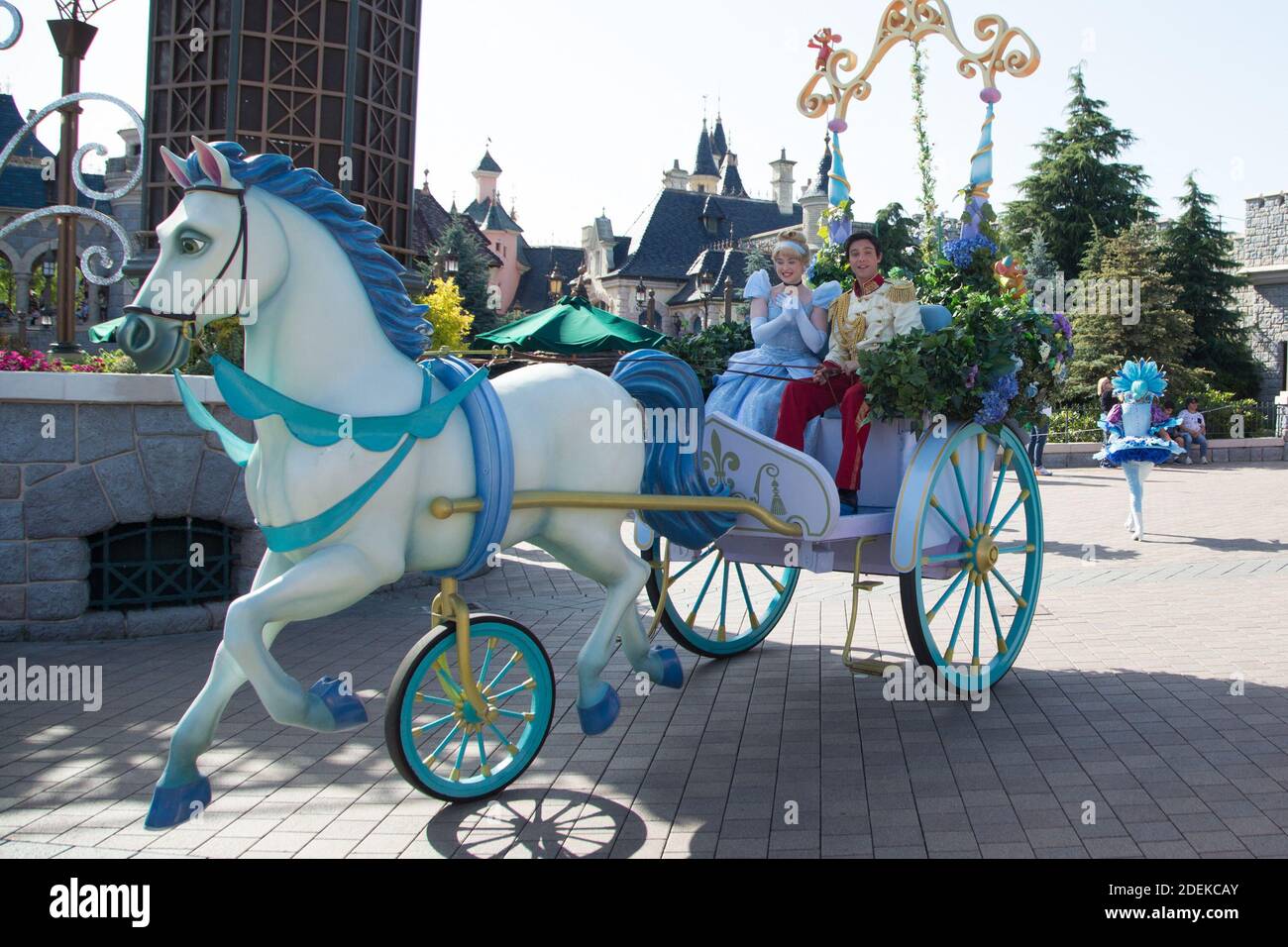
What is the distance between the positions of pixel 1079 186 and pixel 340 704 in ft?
136

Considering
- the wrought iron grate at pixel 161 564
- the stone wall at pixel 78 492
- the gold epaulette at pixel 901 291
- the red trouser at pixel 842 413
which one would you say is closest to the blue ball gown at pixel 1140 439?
the gold epaulette at pixel 901 291

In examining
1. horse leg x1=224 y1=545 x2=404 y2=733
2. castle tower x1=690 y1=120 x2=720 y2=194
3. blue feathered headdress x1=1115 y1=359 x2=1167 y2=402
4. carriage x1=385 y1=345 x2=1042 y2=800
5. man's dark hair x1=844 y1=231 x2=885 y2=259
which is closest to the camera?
horse leg x1=224 y1=545 x2=404 y2=733

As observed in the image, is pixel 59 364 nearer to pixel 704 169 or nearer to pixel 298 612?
pixel 298 612

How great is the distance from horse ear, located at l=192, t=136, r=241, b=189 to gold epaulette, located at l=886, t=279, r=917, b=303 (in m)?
3.29

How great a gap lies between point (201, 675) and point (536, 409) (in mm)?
3141

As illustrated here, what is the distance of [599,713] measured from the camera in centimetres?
450

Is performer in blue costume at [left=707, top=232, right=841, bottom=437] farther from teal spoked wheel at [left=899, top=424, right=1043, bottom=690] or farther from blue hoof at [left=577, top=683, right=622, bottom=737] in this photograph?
blue hoof at [left=577, top=683, right=622, bottom=737]

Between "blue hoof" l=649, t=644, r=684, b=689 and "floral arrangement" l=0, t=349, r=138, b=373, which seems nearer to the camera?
"blue hoof" l=649, t=644, r=684, b=689

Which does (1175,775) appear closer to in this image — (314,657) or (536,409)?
(536,409)

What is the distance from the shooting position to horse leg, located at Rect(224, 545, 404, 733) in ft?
12.0

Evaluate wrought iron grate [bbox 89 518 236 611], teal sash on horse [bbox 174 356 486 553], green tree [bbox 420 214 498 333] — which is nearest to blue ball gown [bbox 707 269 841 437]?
teal sash on horse [bbox 174 356 486 553]

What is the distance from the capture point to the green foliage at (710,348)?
6273mm

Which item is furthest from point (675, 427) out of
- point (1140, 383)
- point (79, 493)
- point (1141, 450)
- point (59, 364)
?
point (1140, 383)
